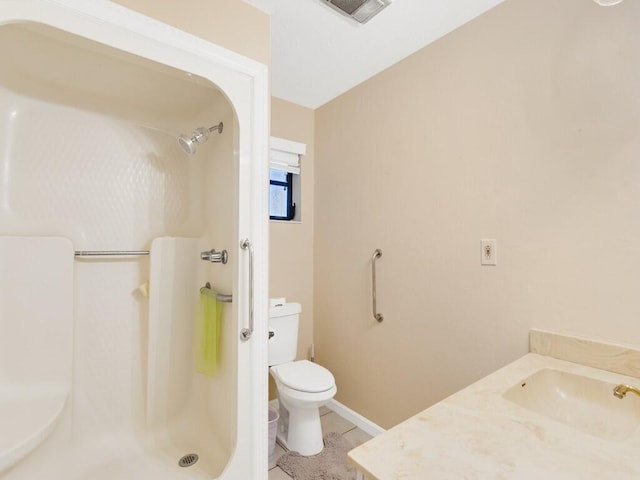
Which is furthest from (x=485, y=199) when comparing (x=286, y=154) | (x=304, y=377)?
(x=286, y=154)

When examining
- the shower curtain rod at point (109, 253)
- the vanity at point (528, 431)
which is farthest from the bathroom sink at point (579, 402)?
the shower curtain rod at point (109, 253)

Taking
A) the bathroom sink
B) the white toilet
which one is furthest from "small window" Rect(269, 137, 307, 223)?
the bathroom sink

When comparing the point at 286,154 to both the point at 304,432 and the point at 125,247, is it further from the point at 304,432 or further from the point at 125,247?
the point at 304,432

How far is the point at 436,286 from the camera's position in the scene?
1699mm

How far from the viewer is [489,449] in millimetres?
648

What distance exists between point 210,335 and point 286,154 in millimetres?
1466

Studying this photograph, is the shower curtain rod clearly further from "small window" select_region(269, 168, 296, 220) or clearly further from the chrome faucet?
the chrome faucet

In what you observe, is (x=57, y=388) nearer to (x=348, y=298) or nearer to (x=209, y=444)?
(x=209, y=444)

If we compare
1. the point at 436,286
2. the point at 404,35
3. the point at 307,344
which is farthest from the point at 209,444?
the point at 404,35

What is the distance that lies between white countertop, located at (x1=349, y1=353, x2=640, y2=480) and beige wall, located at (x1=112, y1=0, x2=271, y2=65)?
159cm

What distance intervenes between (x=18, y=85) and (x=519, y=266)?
245 cm

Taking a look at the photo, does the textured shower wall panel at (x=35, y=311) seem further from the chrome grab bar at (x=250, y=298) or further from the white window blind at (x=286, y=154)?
the white window blind at (x=286, y=154)

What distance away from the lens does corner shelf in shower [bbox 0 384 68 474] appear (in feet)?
3.76

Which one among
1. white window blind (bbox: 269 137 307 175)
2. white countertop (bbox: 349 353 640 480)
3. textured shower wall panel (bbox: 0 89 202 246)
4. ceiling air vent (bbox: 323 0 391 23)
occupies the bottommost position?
white countertop (bbox: 349 353 640 480)
